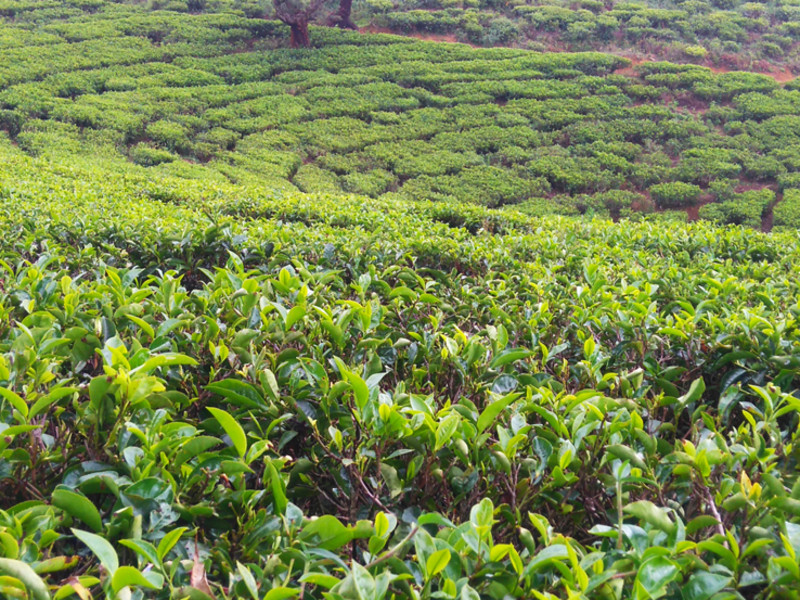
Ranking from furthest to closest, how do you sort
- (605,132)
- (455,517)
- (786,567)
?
(605,132), (455,517), (786,567)

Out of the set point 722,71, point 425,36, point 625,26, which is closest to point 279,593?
point 722,71

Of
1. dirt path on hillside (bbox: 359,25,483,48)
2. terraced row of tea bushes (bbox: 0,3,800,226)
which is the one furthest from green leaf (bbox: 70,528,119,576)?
dirt path on hillside (bbox: 359,25,483,48)

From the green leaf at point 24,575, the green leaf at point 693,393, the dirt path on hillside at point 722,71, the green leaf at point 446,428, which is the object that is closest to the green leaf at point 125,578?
the green leaf at point 24,575

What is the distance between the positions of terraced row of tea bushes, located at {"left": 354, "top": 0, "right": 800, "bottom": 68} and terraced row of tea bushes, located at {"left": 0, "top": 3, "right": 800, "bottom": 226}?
128 inches

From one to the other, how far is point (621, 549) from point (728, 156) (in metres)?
17.9

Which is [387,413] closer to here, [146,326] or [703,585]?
[703,585]

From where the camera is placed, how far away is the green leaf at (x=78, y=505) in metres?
1.01

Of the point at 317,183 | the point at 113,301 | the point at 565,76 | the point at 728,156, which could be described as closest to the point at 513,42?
the point at 565,76

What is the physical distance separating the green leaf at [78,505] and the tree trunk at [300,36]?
2539 cm

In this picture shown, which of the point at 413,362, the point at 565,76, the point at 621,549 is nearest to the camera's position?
the point at 621,549

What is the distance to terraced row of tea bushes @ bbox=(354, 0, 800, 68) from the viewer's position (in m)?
23.1

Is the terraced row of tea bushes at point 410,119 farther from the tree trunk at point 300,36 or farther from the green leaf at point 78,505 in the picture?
the green leaf at point 78,505

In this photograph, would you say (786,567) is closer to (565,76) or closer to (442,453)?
(442,453)

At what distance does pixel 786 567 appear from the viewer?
0.94m
